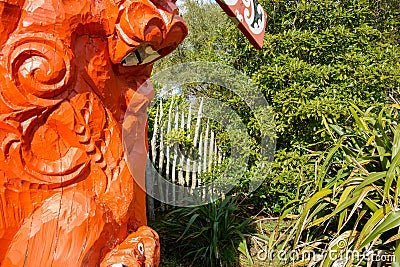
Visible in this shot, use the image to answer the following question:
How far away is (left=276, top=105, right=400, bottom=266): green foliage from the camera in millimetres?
2416

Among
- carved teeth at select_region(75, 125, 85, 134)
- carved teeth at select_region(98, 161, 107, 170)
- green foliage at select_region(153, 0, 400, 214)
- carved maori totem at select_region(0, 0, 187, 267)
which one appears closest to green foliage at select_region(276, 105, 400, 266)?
green foliage at select_region(153, 0, 400, 214)

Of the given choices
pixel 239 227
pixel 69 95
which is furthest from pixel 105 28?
pixel 239 227

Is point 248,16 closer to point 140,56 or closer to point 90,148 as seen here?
point 140,56

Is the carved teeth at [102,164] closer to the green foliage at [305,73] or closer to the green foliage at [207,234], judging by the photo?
the green foliage at [207,234]

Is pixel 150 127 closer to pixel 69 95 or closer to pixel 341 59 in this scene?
pixel 341 59

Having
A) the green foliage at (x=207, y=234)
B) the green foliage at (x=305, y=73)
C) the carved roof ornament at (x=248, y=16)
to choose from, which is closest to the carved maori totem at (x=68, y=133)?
the carved roof ornament at (x=248, y=16)

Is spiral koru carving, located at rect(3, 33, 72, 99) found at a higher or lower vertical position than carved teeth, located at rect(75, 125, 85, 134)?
higher

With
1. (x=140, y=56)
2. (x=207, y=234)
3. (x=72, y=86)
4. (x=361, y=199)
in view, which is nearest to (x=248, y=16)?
(x=140, y=56)

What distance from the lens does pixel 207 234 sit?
3566mm

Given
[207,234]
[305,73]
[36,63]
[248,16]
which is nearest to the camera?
[36,63]

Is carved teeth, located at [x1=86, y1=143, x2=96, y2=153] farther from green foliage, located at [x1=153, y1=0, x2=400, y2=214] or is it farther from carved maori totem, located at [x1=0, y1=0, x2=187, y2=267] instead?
green foliage, located at [x1=153, y1=0, x2=400, y2=214]

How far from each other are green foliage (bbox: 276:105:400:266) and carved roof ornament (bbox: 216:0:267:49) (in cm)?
115

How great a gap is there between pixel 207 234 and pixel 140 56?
2.39m

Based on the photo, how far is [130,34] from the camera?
4.44 ft
